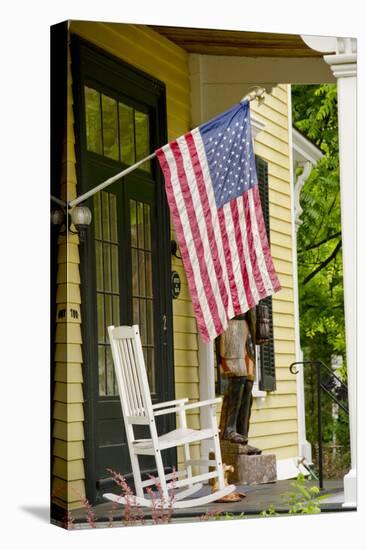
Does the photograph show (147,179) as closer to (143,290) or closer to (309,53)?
(143,290)

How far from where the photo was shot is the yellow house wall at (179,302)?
748cm

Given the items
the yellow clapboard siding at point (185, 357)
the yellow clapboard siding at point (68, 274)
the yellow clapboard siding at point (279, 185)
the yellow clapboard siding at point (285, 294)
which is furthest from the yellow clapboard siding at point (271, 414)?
the yellow clapboard siding at point (68, 274)

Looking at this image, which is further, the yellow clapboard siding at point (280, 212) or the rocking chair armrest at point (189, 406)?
the yellow clapboard siding at point (280, 212)

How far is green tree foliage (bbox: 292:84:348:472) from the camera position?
840 centimetres

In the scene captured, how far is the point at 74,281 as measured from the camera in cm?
756

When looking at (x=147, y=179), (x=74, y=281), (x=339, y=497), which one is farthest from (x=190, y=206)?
(x=339, y=497)

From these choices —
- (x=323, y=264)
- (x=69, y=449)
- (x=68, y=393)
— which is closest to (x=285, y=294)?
(x=323, y=264)

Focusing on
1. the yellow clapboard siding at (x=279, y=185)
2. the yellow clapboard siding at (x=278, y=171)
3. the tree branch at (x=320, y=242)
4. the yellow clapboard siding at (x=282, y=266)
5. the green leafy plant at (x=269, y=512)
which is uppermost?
the yellow clapboard siding at (x=278, y=171)

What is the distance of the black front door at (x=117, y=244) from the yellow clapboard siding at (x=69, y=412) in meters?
0.06

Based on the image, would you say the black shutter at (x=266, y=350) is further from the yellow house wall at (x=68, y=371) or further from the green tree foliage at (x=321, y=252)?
the yellow house wall at (x=68, y=371)

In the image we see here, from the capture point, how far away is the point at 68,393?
24.4ft

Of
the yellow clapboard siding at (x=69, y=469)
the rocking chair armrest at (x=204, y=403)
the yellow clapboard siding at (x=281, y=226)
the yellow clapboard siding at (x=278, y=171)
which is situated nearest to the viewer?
the yellow clapboard siding at (x=69, y=469)

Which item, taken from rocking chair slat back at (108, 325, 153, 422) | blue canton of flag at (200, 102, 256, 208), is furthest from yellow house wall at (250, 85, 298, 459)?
rocking chair slat back at (108, 325, 153, 422)

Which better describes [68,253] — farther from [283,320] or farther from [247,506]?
[247,506]
